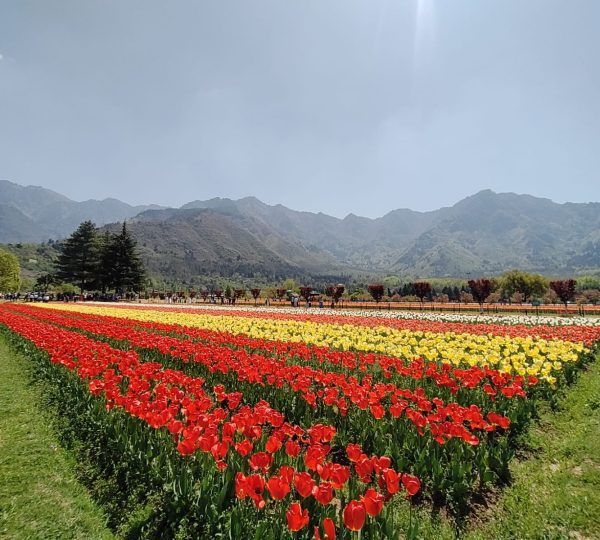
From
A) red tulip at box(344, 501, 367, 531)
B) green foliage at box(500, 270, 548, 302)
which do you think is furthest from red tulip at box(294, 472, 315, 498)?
green foliage at box(500, 270, 548, 302)

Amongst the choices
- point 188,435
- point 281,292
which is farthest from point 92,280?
point 188,435

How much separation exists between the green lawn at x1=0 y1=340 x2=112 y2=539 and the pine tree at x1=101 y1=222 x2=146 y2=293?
63.5m

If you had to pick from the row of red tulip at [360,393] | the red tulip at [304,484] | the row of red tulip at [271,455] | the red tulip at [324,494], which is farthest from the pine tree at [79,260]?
the red tulip at [324,494]

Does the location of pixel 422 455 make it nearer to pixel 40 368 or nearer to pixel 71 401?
pixel 71 401

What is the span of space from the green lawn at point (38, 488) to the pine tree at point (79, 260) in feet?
226

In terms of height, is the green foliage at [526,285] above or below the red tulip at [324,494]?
above

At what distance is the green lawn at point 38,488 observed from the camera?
Result: 13.8ft

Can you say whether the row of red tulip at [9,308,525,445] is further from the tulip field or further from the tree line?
the tree line

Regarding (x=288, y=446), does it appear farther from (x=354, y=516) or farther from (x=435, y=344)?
(x=435, y=344)

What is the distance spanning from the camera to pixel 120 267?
219 ft

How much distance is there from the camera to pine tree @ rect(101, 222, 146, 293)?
66.6 meters

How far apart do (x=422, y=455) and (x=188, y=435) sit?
2.55 metres

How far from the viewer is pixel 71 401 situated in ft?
23.1

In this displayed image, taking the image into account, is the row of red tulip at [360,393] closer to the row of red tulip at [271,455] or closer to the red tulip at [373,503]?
the row of red tulip at [271,455]
